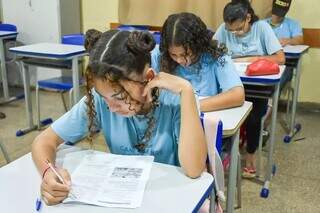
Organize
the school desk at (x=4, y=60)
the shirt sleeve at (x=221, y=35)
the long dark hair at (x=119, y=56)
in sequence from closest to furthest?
the long dark hair at (x=119, y=56), the shirt sleeve at (x=221, y=35), the school desk at (x=4, y=60)

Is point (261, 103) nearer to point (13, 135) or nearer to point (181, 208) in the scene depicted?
point (181, 208)

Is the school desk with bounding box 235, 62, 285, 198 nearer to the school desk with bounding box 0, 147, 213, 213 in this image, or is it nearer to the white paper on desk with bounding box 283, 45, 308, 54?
the white paper on desk with bounding box 283, 45, 308, 54

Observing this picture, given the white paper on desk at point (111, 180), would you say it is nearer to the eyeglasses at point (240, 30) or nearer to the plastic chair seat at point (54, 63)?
the eyeglasses at point (240, 30)

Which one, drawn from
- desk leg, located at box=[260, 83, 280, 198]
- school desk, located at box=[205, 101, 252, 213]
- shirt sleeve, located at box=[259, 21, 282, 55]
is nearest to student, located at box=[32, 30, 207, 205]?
school desk, located at box=[205, 101, 252, 213]

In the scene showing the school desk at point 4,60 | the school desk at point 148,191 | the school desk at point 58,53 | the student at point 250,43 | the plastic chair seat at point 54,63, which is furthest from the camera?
the school desk at point 4,60

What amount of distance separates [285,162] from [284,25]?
1.40 meters

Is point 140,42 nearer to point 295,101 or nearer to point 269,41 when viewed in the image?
point 269,41

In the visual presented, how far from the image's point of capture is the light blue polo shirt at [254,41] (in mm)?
2807

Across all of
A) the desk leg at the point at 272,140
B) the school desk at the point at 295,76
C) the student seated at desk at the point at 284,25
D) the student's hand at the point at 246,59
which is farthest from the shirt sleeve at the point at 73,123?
the student seated at desk at the point at 284,25

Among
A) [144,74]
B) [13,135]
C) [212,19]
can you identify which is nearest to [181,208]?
[144,74]

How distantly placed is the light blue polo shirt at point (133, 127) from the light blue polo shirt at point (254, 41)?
173 cm

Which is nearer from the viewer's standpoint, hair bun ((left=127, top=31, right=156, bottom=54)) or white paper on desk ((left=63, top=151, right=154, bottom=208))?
white paper on desk ((left=63, top=151, right=154, bottom=208))

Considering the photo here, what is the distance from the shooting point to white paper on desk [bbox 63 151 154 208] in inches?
38.5

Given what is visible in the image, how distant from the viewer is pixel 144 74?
113cm
